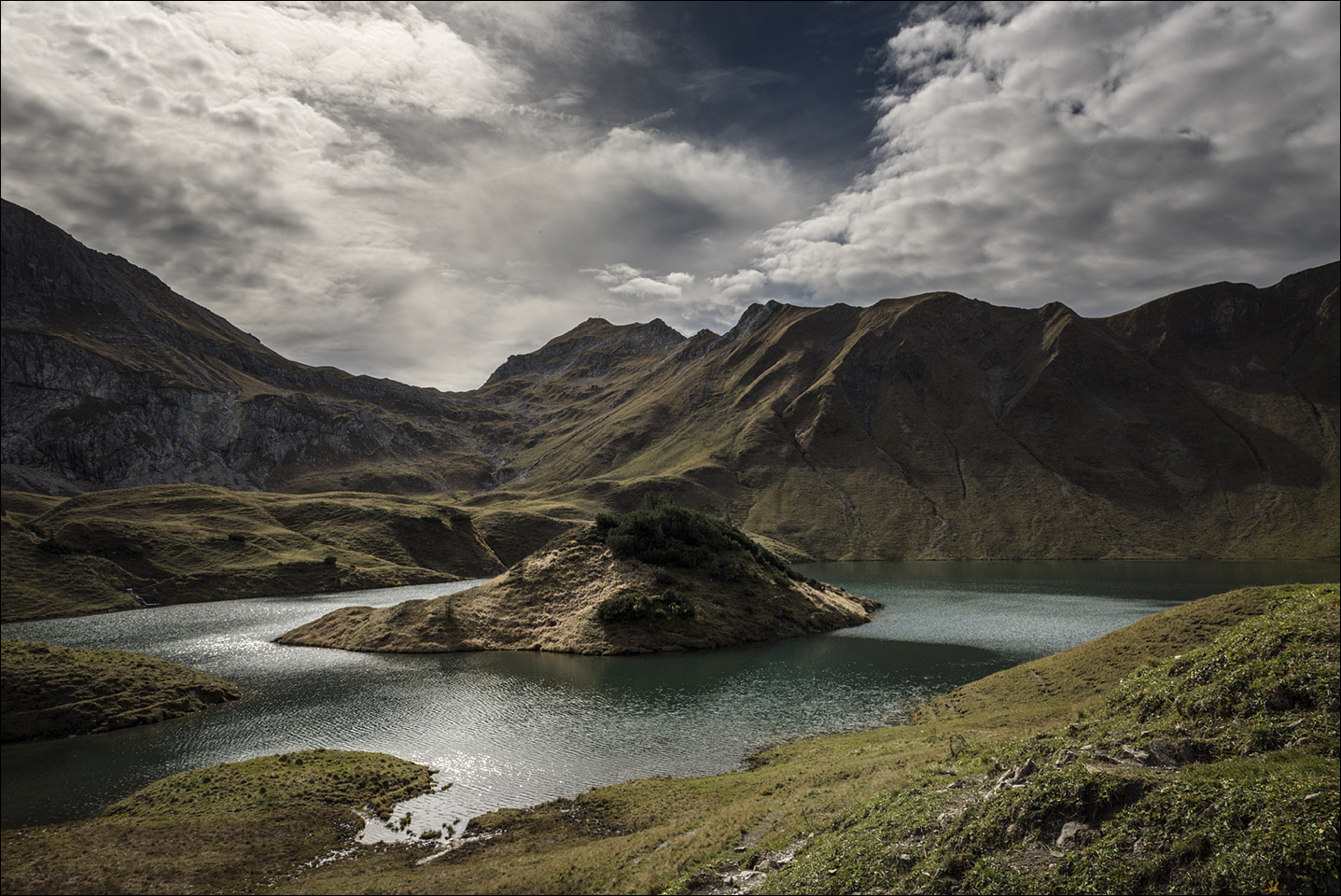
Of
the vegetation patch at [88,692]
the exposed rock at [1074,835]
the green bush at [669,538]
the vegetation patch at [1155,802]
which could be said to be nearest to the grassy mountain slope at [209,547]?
the vegetation patch at [88,692]

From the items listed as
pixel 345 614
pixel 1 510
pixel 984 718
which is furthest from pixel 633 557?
pixel 1 510

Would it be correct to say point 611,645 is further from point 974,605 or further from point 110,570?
point 110,570

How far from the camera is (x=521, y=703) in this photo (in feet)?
149

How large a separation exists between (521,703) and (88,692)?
3069 centimetres

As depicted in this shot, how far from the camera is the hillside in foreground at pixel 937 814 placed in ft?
37.0

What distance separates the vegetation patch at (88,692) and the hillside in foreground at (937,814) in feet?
55.9

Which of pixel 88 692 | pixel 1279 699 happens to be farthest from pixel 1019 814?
pixel 88 692

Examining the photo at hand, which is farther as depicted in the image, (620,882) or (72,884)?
(72,884)

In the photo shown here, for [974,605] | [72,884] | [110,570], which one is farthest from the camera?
[110,570]

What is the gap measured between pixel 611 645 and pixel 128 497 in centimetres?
14606

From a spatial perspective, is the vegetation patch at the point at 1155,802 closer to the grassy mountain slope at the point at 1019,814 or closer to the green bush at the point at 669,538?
the grassy mountain slope at the point at 1019,814

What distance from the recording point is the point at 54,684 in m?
43.7

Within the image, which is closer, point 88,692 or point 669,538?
point 88,692

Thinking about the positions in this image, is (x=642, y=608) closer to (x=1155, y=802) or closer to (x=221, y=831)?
(x=221, y=831)
